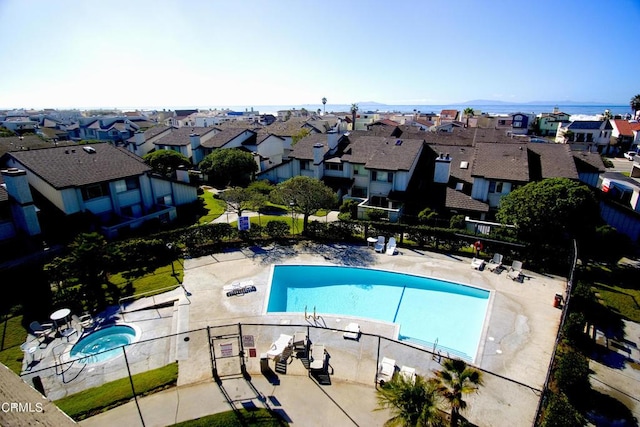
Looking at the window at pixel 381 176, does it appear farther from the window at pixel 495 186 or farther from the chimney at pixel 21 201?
the chimney at pixel 21 201

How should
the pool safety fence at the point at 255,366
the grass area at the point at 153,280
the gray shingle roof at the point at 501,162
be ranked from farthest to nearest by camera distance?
the gray shingle roof at the point at 501,162, the grass area at the point at 153,280, the pool safety fence at the point at 255,366

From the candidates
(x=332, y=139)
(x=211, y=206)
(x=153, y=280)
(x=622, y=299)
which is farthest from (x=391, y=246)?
(x=211, y=206)

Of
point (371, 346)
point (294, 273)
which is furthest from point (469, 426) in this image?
point (294, 273)

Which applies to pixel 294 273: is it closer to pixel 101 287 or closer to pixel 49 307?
pixel 101 287

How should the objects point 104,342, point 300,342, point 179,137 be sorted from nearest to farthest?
point 300,342 → point 104,342 → point 179,137

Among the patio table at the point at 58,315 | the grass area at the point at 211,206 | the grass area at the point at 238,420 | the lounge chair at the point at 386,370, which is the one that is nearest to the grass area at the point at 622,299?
the lounge chair at the point at 386,370

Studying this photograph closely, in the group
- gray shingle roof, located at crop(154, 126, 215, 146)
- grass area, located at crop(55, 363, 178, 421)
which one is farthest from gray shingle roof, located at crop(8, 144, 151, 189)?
gray shingle roof, located at crop(154, 126, 215, 146)

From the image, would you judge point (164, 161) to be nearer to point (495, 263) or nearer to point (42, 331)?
point (42, 331)
